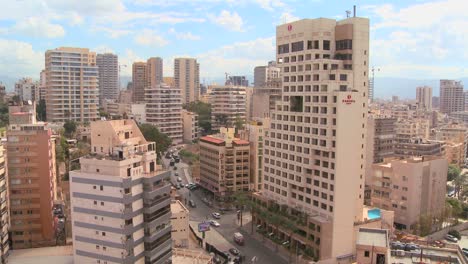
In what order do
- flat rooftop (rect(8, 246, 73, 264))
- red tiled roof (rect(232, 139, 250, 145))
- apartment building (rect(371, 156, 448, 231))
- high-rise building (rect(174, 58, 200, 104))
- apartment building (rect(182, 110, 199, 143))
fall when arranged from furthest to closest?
high-rise building (rect(174, 58, 200, 104)), apartment building (rect(182, 110, 199, 143)), red tiled roof (rect(232, 139, 250, 145)), apartment building (rect(371, 156, 448, 231)), flat rooftop (rect(8, 246, 73, 264))

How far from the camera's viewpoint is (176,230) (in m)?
41.3

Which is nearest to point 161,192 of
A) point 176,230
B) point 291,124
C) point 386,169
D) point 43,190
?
point 176,230

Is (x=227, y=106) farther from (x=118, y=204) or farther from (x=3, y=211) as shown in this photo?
(x=118, y=204)

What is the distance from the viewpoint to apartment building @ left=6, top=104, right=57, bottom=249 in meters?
39.3

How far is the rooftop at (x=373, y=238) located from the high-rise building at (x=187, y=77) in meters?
118

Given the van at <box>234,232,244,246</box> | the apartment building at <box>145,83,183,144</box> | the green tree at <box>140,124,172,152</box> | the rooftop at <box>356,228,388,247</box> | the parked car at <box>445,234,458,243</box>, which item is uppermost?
the apartment building at <box>145,83,183,144</box>

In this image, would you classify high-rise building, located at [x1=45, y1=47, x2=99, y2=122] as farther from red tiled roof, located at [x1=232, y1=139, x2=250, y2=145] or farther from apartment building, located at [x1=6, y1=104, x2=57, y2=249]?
apartment building, located at [x1=6, y1=104, x2=57, y2=249]

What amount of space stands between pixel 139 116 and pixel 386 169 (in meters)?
62.3

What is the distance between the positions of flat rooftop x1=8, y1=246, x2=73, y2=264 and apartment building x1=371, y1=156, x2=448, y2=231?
112 feet

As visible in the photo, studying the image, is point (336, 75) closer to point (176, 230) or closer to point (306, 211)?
point (306, 211)

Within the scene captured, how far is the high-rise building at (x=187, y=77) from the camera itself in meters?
145

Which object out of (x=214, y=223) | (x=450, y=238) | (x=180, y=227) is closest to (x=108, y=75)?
(x=214, y=223)

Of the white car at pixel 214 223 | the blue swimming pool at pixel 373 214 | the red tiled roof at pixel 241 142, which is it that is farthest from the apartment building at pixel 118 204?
the red tiled roof at pixel 241 142

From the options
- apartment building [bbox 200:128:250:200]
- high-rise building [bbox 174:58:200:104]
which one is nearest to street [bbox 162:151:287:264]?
apartment building [bbox 200:128:250:200]
